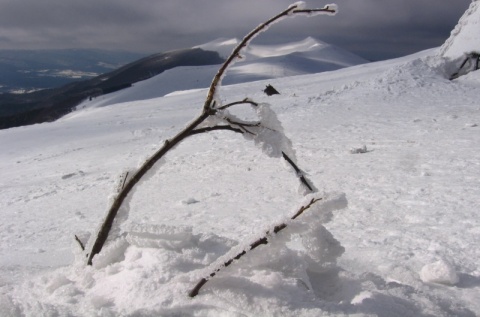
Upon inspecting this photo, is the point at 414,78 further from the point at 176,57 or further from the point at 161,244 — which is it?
the point at 176,57

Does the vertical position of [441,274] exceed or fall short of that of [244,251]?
it falls short

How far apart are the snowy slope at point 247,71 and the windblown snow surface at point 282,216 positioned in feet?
2.91

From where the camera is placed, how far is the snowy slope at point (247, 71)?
52.5 metres

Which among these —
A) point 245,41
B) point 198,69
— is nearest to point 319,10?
point 245,41

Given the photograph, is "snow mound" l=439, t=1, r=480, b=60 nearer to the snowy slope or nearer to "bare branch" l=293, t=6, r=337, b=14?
the snowy slope

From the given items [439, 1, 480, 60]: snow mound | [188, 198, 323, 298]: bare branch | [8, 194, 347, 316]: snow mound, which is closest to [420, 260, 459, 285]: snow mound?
[8, 194, 347, 316]: snow mound

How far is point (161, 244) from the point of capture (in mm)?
1896

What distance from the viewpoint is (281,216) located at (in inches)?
64.2

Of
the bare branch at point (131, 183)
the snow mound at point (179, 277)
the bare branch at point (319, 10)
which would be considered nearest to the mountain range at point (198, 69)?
the bare branch at point (319, 10)

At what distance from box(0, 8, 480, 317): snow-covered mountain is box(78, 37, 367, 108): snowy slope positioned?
35.0 inches

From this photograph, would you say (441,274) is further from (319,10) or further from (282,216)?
(319,10)

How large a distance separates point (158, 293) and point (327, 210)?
0.67 metres

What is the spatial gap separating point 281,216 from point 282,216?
0.04ft

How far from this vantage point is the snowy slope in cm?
5247
